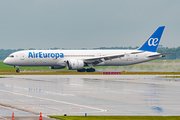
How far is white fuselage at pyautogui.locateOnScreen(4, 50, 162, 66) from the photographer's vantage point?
62500 mm

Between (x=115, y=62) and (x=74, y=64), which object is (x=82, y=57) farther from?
(x=115, y=62)

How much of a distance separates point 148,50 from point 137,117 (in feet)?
181

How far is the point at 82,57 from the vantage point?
65.9 m

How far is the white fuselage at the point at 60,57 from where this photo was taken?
62500mm

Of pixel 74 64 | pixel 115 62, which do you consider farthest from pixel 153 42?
pixel 74 64

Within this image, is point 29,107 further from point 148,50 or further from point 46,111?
point 148,50

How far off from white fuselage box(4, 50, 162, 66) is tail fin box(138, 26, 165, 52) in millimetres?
1529

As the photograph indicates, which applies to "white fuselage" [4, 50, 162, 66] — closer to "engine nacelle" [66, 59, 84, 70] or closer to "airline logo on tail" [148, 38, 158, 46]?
"airline logo on tail" [148, 38, 158, 46]

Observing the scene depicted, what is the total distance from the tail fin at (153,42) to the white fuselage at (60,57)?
1.53 m

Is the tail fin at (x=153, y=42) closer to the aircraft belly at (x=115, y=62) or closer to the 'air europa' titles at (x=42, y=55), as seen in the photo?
the aircraft belly at (x=115, y=62)

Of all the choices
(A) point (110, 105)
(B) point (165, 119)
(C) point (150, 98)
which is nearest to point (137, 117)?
(B) point (165, 119)

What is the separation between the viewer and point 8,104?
2036cm

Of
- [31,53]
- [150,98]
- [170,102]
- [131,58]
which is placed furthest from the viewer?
[131,58]

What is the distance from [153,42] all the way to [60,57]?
75.0 feet
